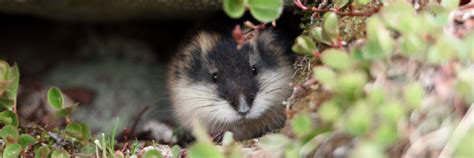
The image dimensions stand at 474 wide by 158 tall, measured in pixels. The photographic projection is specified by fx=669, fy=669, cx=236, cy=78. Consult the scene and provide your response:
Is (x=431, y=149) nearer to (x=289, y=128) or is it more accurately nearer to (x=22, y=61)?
(x=289, y=128)

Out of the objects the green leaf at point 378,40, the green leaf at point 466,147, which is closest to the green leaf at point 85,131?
the green leaf at point 378,40

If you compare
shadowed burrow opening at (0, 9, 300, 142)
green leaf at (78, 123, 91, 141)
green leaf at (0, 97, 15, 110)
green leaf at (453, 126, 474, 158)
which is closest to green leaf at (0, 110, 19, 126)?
green leaf at (0, 97, 15, 110)

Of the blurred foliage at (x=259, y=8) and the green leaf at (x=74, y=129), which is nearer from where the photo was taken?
the blurred foliage at (x=259, y=8)

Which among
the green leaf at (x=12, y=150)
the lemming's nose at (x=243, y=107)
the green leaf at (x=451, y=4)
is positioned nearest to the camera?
the green leaf at (x=451, y=4)

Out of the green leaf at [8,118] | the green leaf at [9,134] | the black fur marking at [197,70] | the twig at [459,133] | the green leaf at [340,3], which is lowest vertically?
the twig at [459,133]

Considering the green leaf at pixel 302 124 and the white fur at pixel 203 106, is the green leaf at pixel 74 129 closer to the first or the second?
the white fur at pixel 203 106

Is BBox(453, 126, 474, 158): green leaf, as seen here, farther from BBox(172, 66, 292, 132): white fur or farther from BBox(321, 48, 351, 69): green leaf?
BBox(172, 66, 292, 132): white fur

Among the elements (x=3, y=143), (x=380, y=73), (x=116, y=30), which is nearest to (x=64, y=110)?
(x=3, y=143)

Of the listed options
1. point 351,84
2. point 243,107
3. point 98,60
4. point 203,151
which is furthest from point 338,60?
point 98,60
